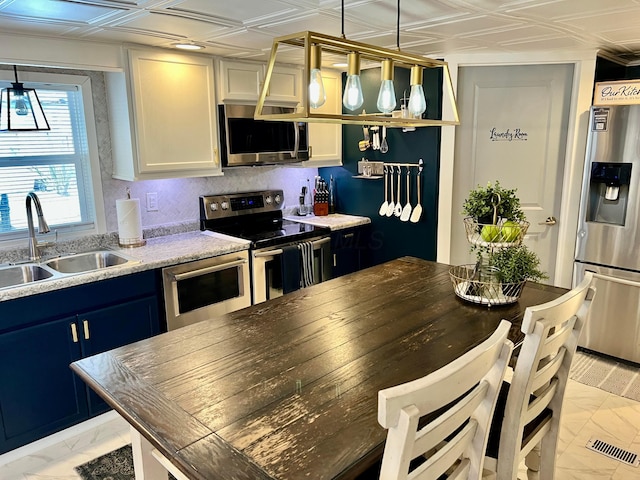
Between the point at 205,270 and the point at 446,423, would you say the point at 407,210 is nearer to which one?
the point at 205,270

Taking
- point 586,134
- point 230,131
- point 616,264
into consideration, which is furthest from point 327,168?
point 616,264

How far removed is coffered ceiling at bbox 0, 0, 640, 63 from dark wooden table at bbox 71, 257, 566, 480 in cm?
127

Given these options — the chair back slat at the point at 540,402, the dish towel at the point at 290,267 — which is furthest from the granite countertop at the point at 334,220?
the chair back slat at the point at 540,402

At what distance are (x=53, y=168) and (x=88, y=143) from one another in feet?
0.85

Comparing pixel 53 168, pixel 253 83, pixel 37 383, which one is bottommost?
pixel 37 383

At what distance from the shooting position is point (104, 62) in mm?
2746

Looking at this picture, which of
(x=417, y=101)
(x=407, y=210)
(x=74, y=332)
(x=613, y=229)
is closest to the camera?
(x=417, y=101)

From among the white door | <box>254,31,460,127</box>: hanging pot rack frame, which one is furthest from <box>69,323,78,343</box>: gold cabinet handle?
the white door

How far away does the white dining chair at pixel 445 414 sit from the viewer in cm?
97

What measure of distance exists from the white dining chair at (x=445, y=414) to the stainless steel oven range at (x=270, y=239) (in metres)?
2.07

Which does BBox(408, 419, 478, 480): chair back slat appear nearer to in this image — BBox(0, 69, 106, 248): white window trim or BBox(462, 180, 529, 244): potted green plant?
BBox(462, 180, 529, 244): potted green plant

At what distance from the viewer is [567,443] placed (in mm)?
2512

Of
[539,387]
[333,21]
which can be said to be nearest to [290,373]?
[539,387]

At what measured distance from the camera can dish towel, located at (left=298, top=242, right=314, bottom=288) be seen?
139 inches
